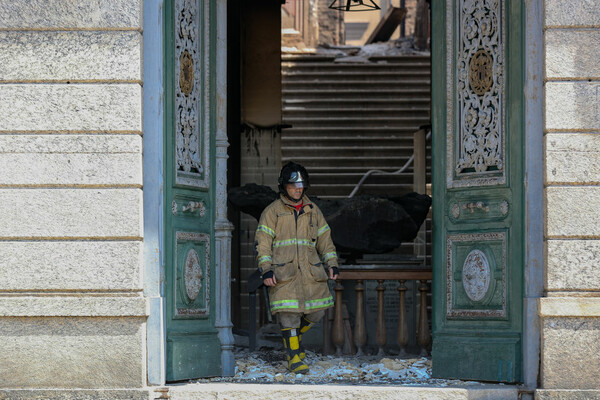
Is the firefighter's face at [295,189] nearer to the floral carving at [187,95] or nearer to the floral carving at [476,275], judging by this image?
the floral carving at [187,95]

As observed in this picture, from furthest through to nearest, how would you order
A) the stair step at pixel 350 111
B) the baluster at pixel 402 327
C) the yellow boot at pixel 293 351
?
the stair step at pixel 350 111 < the baluster at pixel 402 327 < the yellow boot at pixel 293 351

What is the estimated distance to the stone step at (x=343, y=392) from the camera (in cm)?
802

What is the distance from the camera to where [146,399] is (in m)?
8.00

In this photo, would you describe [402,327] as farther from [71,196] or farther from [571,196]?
[71,196]

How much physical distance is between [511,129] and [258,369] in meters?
3.10

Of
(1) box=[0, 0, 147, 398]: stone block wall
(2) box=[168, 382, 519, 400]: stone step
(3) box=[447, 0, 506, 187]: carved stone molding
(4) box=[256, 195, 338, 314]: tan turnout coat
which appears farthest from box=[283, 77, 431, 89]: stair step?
(2) box=[168, 382, 519, 400]: stone step

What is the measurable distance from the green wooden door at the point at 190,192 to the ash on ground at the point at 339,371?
1.12 feet

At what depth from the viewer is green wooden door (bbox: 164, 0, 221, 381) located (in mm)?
8406

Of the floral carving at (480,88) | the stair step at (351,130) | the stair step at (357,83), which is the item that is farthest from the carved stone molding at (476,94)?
the stair step at (357,83)

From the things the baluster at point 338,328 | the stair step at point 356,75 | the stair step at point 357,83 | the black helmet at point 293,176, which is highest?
the stair step at point 356,75

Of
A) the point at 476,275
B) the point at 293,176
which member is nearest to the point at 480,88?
the point at 476,275

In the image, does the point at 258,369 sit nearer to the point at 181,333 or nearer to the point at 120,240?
the point at 181,333

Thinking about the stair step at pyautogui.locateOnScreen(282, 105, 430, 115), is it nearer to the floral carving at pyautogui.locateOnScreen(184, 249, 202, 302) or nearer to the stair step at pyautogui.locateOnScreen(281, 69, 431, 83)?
→ the stair step at pyautogui.locateOnScreen(281, 69, 431, 83)

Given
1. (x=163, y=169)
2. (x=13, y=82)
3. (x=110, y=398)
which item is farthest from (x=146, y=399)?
(x=13, y=82)
